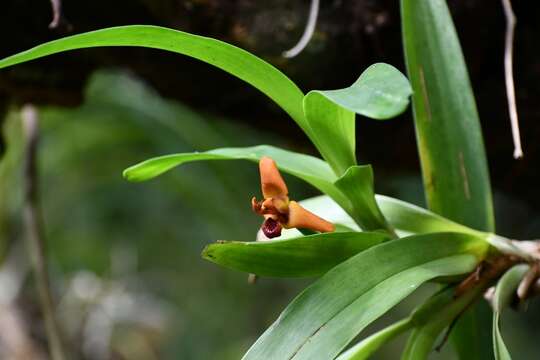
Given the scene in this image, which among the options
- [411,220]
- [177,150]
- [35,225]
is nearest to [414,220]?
[411,220]

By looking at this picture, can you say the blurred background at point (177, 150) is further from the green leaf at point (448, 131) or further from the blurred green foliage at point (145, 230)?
the green leaf at point (448, 131)

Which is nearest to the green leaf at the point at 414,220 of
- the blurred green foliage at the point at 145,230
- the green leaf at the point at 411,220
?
the green leaf at the point at 411,220

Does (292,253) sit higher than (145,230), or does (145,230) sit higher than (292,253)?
(145,230)

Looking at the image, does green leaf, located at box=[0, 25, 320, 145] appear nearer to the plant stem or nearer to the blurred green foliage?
the plant stem

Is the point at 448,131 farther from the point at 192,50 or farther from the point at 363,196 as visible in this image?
the point at 192,50

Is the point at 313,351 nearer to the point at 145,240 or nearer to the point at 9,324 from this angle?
the point at 9,324

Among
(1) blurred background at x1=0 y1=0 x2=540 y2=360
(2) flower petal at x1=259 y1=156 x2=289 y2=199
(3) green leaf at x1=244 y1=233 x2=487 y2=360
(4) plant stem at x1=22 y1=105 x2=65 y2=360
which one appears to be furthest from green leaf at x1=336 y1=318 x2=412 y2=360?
(4) plant stem at x1=22 y1=105 x2=65 y2=360

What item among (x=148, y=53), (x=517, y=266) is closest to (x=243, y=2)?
(x=148, y=53)
